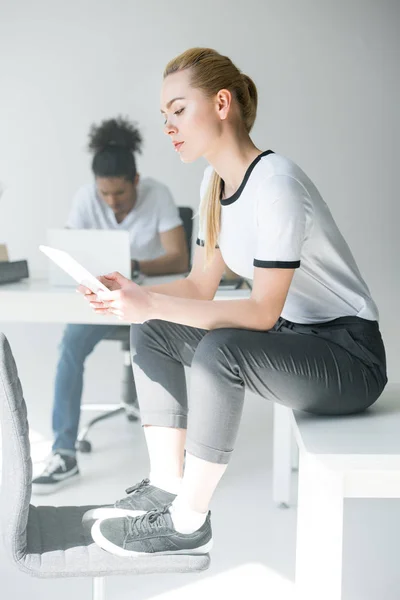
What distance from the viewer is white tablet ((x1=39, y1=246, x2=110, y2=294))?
1507mm

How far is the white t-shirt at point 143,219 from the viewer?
3754 millimetres

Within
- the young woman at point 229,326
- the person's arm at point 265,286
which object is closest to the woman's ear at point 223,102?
the young woman at point 229,326

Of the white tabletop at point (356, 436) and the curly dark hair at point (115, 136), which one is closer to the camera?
the white tabletop at point (356, 436)

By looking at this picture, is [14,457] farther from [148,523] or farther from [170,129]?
[170,129]

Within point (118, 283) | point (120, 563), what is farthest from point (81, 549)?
point (118, 283)

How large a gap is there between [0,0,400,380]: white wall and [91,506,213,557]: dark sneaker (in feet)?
13.3

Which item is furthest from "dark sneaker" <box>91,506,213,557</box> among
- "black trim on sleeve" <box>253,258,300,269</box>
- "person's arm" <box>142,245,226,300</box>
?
"person's arm" <box>142,245,226,300</box>

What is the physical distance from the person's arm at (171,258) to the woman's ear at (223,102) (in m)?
1.57

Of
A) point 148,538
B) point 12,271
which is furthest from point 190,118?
point 12,271

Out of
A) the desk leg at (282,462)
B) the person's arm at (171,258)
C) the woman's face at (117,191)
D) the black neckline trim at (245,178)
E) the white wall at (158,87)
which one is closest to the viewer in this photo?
the black neckline trim at (245,178)

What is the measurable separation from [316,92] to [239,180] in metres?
3.86

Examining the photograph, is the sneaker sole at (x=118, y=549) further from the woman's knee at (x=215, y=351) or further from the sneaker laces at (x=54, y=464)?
the sneaker laces at (x=54, y=464)

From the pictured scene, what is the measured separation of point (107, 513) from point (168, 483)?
5.8 inches

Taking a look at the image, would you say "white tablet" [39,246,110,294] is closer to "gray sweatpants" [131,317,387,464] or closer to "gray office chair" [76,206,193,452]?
"gray sweatpants" [131,317,387,464]
